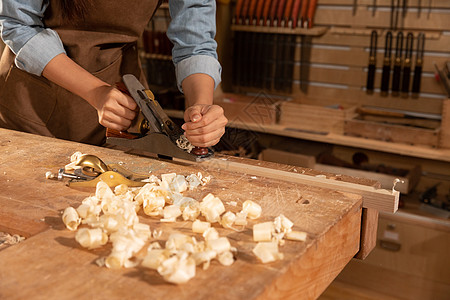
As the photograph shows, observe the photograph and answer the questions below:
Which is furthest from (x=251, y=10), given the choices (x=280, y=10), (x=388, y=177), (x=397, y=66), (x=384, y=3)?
(x=388, y=177)

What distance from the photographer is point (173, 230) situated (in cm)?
88

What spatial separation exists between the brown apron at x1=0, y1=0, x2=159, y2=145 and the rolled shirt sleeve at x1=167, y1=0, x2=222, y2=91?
0.44ft

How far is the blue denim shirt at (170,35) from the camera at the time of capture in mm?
1347

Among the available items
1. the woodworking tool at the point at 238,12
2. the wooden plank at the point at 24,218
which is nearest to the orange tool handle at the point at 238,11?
the woodworking tool at the point at 238,12

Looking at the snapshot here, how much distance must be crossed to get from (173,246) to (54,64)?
2.48 feet

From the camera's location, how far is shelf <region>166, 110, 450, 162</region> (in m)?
2.39

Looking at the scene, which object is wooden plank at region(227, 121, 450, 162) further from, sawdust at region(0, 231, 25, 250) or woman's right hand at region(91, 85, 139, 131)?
sawdust at region(0, 231, 25, 250)

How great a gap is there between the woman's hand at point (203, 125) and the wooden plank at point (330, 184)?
0.05 metres

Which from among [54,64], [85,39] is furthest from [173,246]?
[85,39]

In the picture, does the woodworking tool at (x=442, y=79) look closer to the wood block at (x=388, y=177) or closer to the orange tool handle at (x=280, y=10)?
the wood block at (x=388, y=177)

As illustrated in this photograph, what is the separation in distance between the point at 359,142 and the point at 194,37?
4.24 ft

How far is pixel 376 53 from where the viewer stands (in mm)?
2766

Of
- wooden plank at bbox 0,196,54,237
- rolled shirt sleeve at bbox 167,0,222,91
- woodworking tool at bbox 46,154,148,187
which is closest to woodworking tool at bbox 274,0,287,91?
rolled shirt sleeve at bbox 167,0,222,91

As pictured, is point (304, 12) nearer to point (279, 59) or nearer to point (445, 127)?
point (279, 59)
